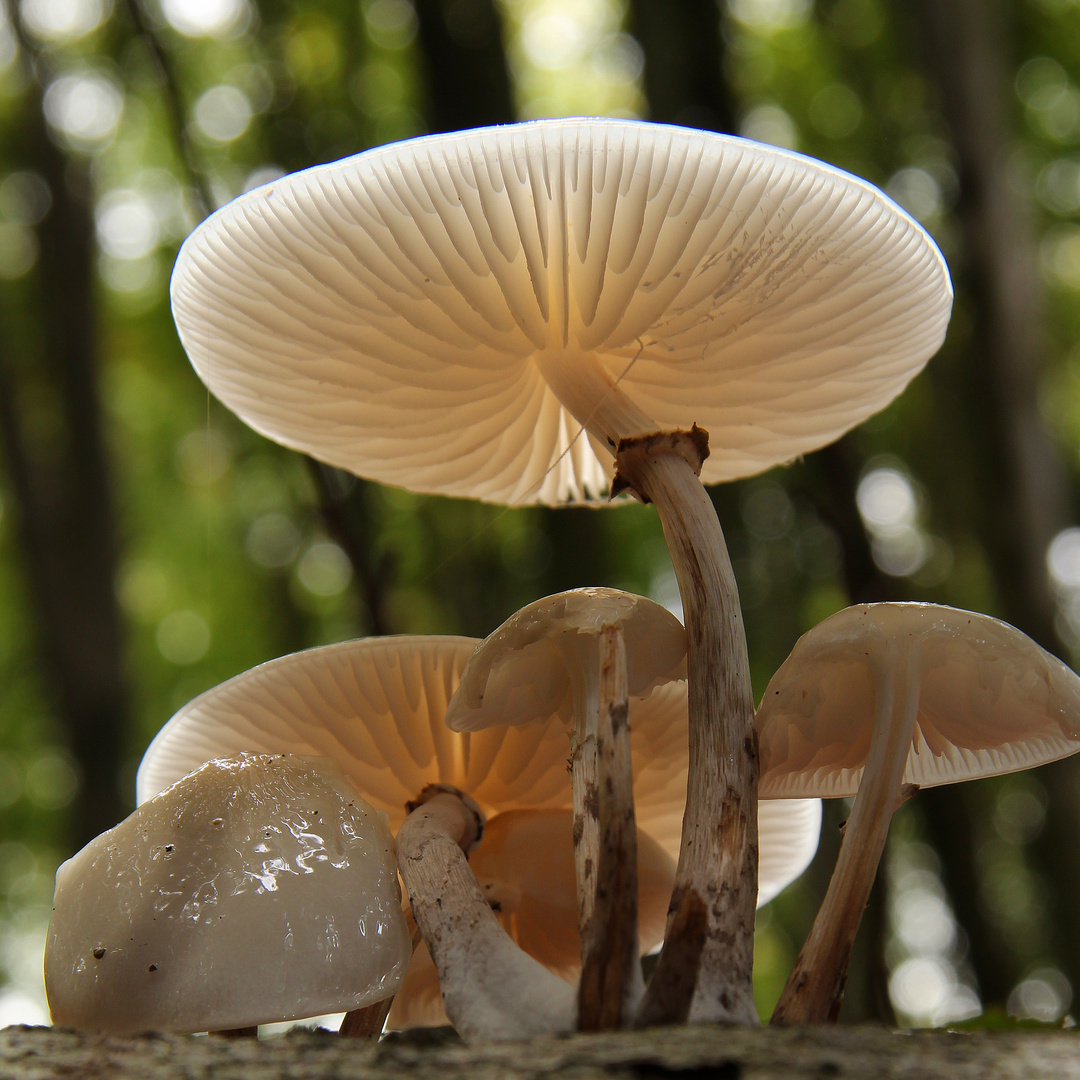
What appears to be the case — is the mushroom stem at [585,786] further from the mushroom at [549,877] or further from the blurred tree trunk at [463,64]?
the blurred tree trunk at [463,64]

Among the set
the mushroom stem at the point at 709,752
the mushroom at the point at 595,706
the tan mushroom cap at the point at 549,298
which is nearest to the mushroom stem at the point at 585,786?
the mushroom at the point at 595,706

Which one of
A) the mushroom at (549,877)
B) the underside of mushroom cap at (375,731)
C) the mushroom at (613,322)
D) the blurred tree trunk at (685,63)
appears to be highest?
the blurred tree trunk at (685,63)

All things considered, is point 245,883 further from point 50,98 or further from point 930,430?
point 50,98

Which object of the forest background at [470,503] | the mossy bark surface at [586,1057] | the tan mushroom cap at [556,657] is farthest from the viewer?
the forest background at [470,503]

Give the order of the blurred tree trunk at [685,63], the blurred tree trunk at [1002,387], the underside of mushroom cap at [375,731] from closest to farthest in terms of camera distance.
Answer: the underside of mushroom cap at [375,731], the blurred tree trunk at [685,63], the blurred tree trunk at [1002,387]

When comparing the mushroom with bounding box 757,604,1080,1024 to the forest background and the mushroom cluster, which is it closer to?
the mushroom cluster

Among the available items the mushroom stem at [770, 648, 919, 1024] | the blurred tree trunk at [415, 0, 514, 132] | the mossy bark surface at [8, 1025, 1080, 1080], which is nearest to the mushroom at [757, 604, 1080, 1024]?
the mushroom stem at [770, 648, 919, 1024]

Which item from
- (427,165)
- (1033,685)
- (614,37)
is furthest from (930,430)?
(427,165)
